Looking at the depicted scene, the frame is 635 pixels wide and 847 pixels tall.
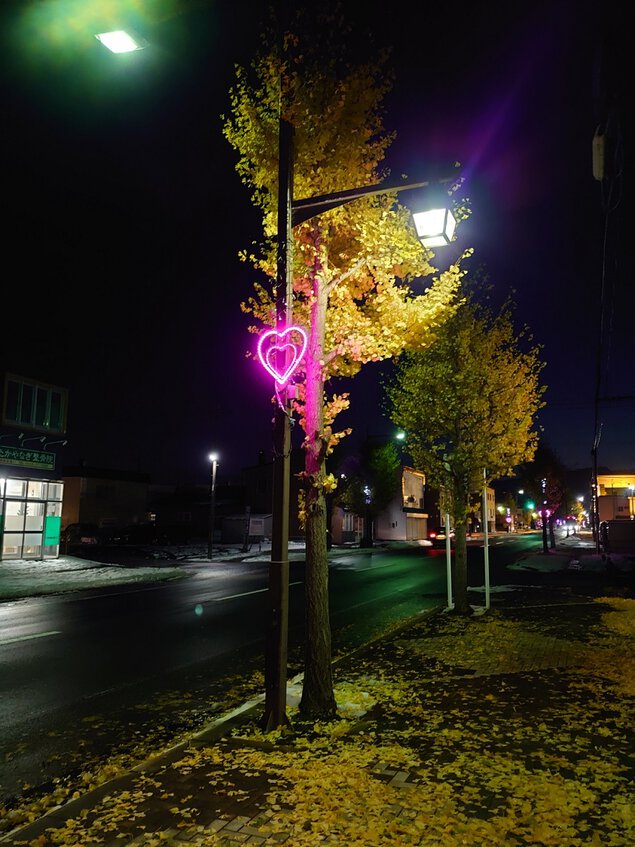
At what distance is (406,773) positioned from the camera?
4.94 m

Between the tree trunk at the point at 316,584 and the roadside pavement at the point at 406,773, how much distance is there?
0.28 metres

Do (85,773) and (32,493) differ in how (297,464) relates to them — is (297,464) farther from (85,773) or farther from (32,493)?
(85,773)

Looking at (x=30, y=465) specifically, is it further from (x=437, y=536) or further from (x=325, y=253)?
(x=437, y=536)

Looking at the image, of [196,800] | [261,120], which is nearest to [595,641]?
[196,800]

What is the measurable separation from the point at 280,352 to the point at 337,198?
181cm

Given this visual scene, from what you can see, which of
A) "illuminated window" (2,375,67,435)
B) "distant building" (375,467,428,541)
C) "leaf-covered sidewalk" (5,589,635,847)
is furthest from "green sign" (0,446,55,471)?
"distant building" (375,467,428,541)

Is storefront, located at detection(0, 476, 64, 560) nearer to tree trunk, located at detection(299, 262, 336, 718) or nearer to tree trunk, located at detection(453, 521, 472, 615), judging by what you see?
tree trunk, located at detection(453, 521, 472, 615)

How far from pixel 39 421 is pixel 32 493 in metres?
3.44

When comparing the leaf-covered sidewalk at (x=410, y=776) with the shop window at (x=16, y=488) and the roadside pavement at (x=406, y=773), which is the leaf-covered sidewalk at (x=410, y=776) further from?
the shop window at (x=16, y=488)

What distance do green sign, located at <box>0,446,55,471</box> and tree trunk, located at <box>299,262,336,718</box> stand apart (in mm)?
24635

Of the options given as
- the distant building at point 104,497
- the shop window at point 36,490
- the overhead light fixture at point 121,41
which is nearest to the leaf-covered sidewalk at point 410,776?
the overhead light fixture at point 121,41

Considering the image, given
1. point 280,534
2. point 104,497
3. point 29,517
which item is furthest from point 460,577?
point 104,497

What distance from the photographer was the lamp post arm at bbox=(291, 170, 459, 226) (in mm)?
6332

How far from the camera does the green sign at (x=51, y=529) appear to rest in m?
29.9
